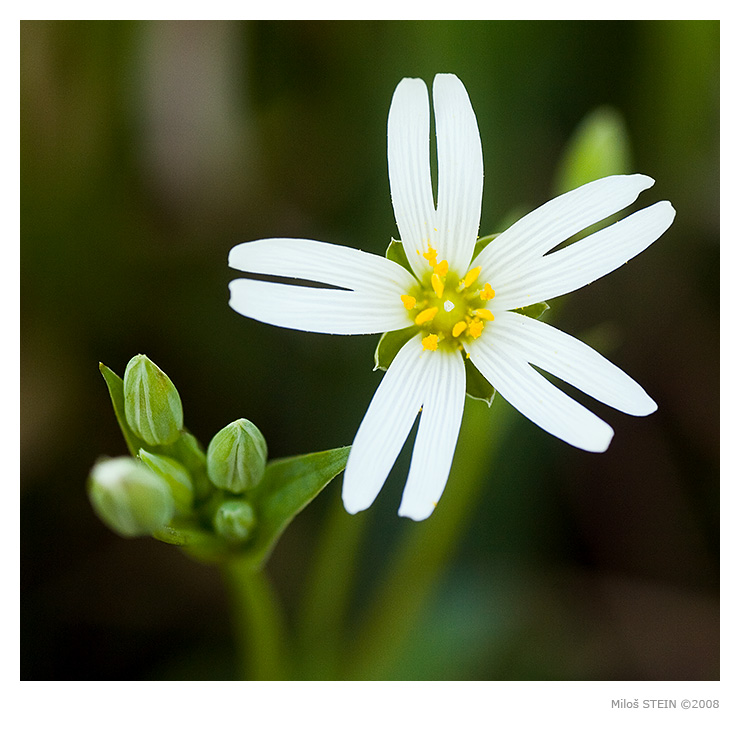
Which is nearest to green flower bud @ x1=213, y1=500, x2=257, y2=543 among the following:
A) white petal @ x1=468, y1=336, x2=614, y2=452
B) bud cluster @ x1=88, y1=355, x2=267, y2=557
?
bud cluster @ x1=88, y1=355, x2=267, y2=557

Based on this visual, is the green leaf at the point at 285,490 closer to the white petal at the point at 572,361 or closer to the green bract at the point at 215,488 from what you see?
the green bract at the point at 215,488

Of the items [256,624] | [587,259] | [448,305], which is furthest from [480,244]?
[256,624]

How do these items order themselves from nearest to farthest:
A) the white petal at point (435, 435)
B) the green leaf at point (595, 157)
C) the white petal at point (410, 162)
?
1. the white petal at point (435, 435)
2. the white petal at point (410, 162)
3. the green leaf at point (595, 157)

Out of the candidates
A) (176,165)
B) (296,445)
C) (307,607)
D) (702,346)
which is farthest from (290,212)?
(702,346)

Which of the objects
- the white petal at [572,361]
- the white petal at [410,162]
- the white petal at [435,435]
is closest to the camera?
the white petal at [435,435]

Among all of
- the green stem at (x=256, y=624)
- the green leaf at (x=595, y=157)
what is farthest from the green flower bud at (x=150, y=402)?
the green leaf at (x=595, y=157)

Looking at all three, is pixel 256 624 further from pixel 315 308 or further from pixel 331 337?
pixel 331 337
